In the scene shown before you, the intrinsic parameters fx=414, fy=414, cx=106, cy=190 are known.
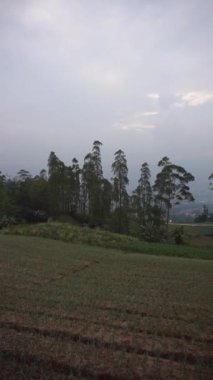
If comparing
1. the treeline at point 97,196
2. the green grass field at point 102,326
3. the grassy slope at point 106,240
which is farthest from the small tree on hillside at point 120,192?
the green grass field at point 102,326

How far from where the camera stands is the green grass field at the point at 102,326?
5.52m

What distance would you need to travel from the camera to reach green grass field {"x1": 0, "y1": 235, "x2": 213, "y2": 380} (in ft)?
18.1

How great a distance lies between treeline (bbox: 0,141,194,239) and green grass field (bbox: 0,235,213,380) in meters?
28.1

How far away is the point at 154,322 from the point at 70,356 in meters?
2.72

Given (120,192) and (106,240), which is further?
(120,192)

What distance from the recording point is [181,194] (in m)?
48.6

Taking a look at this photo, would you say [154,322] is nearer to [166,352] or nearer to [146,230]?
[166,352]

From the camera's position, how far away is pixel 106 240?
2955cm

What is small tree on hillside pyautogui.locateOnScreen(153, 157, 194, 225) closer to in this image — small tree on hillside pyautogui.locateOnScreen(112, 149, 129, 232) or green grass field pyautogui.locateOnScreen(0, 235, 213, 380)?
small tree on hillside pyautogui.locateOnScreen(112, 149, 129, 232)

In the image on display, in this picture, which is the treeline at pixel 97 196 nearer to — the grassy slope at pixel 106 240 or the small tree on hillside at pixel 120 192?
the small tree on hillside at pixel 120 192

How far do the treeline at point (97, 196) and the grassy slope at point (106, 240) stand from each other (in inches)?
388

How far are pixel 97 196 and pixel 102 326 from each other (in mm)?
39530

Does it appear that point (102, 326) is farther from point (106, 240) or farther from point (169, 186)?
point (169, 186)

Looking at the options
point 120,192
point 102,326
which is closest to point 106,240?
point 120,192
